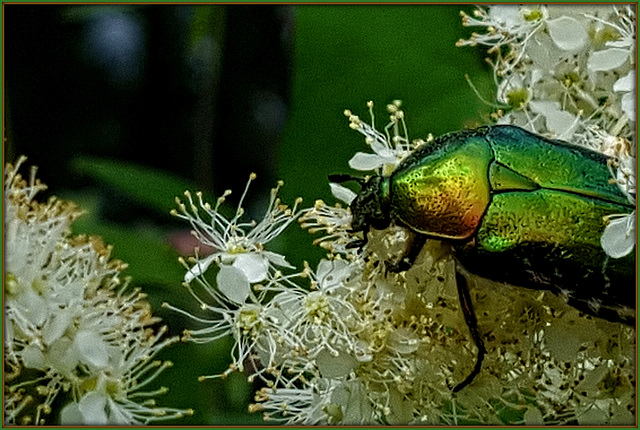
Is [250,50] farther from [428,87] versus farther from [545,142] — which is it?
[545,142]

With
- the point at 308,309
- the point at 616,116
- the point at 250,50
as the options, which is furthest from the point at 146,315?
the point at 250,50

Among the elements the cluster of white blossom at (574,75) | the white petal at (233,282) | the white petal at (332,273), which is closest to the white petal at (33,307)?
the white petal at (233,282)

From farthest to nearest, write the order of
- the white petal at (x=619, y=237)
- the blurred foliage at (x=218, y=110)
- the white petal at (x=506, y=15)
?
the blurred foliage at (x=218, y=110), the white petal at (x=506, y=15), the white petal at (x=619, y=237)

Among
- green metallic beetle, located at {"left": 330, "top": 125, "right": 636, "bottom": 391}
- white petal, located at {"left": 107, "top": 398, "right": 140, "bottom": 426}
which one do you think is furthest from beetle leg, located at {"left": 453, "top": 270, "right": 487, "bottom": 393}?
white petal, located at {"left": 107, "top": 398, "right": 140, "bottom": 426}

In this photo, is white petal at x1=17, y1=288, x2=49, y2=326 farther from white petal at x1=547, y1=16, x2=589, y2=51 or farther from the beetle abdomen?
white petal at x1=547, y1=16, x2=589, y2=51

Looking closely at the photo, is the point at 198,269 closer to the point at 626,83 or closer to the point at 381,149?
the point at 381,149

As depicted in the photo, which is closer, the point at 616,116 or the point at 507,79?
the point at 616,116

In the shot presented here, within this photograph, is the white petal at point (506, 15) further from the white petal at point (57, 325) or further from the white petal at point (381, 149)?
the white petal at point (57, 325)
